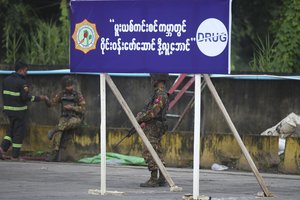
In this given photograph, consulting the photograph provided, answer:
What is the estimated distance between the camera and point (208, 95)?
1844 cm

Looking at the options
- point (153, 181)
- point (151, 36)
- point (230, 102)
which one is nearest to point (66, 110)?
point (230, 102)

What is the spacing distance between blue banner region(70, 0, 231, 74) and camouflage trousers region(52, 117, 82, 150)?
5500mm

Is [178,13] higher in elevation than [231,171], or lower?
higher

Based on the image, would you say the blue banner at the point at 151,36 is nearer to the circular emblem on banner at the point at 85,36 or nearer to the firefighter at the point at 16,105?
the circular emblem on banner at the point at 85,36

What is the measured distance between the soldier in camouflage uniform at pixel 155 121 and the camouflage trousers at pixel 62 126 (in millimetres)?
4345

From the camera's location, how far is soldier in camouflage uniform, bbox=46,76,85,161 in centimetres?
1748

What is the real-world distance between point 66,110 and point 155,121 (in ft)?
15.2

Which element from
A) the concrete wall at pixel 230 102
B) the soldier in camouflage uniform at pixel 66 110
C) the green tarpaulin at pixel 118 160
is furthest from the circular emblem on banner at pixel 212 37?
the concrete wall at pixel 230 102

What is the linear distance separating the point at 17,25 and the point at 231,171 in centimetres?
929

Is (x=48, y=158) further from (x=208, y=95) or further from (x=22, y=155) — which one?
(x=208, y=95)

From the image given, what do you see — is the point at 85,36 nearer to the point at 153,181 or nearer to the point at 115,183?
the point at 153,181

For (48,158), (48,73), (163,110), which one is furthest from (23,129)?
(163,110)

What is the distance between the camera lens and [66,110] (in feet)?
57.9

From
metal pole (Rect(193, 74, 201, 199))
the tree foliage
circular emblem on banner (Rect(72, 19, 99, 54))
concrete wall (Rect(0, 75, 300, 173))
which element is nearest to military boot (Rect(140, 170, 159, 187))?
metal pole (Rect(193, 74, 201, 199))
